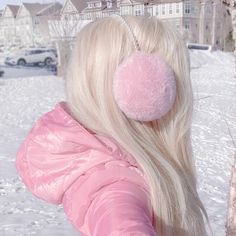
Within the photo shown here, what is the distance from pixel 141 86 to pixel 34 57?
3052cm

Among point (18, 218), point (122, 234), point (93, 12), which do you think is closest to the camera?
point (122, 234)

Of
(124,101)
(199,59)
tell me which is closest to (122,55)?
(124,101)

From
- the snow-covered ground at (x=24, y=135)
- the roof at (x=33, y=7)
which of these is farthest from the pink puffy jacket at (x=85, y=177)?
the roof at (x=33, y=7)

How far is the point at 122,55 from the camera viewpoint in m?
1.23

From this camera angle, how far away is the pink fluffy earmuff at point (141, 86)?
3.90ft

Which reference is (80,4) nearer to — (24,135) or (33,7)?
(24,135)

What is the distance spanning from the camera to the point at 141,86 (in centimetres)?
120

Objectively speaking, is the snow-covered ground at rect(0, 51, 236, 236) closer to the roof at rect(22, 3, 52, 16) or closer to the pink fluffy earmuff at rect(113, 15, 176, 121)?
the pink fluffy earmuff at rect(113, 15, 176, 121)

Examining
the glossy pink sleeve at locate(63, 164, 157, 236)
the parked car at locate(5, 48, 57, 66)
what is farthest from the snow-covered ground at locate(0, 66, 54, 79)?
the glossy pink sleeve at locate(63, 164, 157, 236)

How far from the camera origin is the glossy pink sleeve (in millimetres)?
932

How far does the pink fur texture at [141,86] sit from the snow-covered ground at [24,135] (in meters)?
0.87

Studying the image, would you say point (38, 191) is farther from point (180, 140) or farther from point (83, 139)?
point (180, 140)

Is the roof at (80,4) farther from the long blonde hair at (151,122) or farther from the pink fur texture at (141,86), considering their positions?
the pink fur texture at (141,86)

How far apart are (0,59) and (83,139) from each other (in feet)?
111
